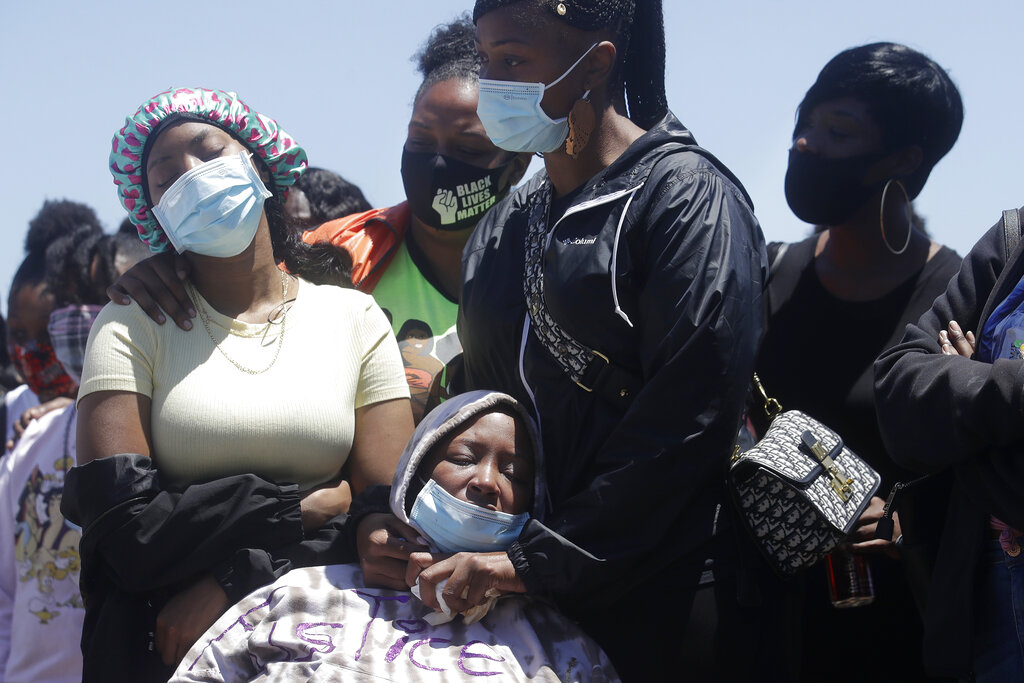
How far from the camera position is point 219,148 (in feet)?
11.1

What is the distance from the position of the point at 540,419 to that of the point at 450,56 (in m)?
2.08

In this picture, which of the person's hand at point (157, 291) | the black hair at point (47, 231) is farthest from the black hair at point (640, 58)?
the black hair at point (47, 231)

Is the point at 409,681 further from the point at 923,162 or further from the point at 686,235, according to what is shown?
the point at 923,162

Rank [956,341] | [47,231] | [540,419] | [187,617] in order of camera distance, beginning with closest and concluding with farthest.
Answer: [956,341], [187,617], [540,419], [47,231]

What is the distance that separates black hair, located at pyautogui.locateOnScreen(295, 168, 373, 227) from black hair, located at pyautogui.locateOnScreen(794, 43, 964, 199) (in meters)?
2.63

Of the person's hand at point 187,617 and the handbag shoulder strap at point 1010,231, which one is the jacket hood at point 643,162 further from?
the person's hand at point 187,617

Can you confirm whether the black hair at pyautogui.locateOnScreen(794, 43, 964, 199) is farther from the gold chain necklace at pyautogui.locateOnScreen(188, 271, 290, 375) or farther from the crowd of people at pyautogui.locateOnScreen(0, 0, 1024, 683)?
the gold chain necklace at pyautogui.locateOnScreen(188, 271, 290, 375)

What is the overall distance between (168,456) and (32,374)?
8.61 feet

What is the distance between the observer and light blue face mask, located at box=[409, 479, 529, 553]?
2.72 m

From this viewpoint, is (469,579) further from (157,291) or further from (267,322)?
(157,291)

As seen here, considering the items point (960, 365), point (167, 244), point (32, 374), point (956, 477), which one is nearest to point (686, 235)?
point (960, 365)

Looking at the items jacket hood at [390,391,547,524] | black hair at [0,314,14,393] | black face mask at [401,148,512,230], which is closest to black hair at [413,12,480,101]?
black face mask at [401,148,512,230]

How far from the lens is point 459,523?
2.72m

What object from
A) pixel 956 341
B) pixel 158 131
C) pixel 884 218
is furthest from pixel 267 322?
pixel 884 218
